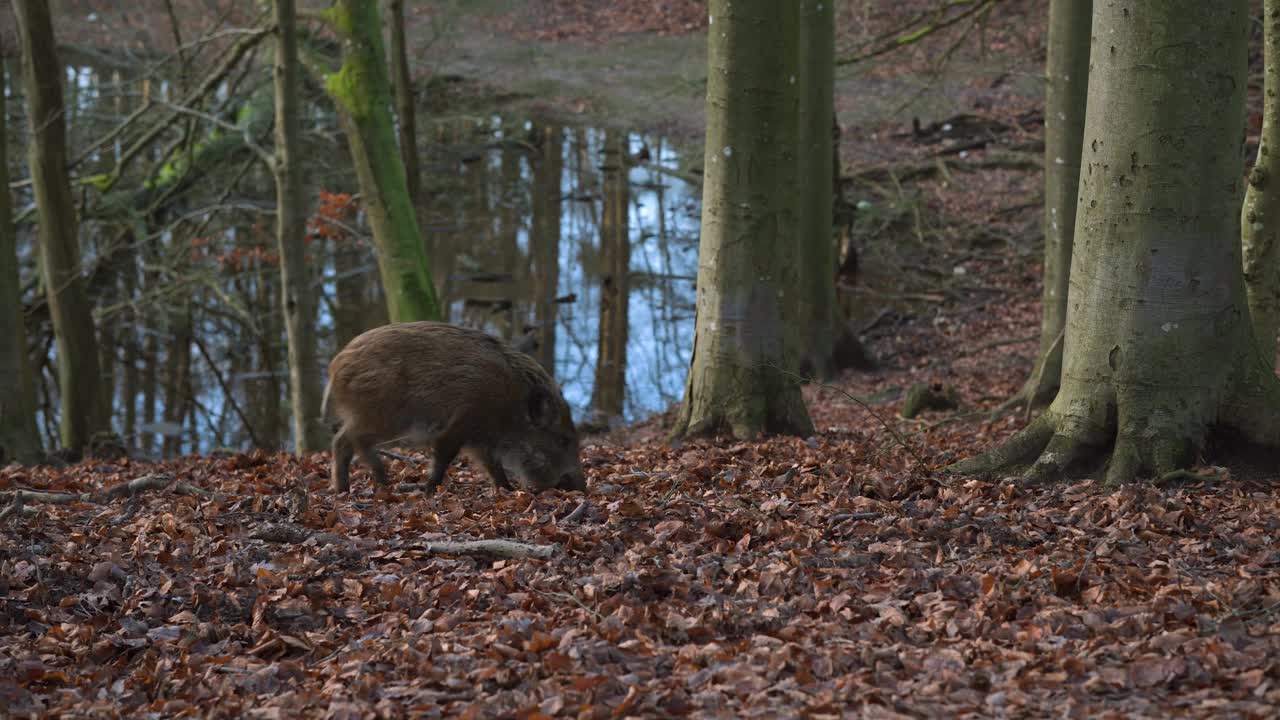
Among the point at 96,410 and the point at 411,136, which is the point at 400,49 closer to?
the point at 411,136

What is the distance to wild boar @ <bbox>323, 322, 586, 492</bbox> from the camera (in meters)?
7.47

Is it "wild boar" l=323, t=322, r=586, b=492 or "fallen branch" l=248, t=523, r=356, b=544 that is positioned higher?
"wild boar" l=323, t=322, r=586, b=492

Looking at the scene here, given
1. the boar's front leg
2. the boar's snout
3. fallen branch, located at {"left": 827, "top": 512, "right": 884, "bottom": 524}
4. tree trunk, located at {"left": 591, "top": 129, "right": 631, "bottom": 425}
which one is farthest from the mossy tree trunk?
fallen branch, located at {"left": 827, "top": 512, "right": 884, "bottom": 524}

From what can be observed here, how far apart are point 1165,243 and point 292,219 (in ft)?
28.2

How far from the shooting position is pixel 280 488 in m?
7.79

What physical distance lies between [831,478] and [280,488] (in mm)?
3556

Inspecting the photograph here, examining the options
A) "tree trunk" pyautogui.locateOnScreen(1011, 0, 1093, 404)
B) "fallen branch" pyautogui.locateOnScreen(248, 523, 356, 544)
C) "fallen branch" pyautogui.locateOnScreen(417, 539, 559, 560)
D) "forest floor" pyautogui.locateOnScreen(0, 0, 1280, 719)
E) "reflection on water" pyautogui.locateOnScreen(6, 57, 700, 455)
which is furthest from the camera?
"reflection on water" pyautogui.locateOnScreen(6, 57, 700, 455)

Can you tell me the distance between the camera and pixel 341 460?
786 cm

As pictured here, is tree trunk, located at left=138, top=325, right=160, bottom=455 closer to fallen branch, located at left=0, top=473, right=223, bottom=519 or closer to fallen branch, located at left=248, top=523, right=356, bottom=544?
fallen branch, located at left=0, top=473, right=223, bottom=519

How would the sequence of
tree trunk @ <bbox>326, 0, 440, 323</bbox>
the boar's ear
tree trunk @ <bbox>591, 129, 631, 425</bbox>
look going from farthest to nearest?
tree trunk @ <bbox>591, 129, 631, 425</bbox>, tree trunk @ <bbox>326, 0, 440, 323</bbox>, the boar's ear

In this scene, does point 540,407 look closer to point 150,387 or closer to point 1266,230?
point 1266,230

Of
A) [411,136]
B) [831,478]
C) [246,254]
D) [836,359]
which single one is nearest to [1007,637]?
[831,478]

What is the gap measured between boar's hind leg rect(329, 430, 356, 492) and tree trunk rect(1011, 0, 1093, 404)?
6406 millimetres

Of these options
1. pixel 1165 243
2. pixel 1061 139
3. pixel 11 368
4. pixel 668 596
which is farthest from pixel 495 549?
pixel 11 368
